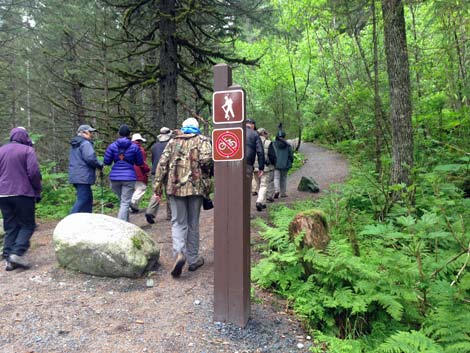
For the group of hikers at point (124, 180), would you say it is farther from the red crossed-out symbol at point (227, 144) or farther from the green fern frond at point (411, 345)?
the green fern frond at point (411, 345)

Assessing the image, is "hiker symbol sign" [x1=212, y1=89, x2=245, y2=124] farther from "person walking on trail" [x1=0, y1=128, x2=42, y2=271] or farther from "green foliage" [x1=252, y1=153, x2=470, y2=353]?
"person walking on trail" [x1=0, y1=128, x2=42, y2=271]

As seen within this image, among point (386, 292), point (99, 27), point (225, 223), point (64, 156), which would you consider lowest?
point (386, 292)

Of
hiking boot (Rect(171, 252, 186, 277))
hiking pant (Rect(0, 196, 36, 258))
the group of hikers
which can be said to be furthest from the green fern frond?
hiking pant (Rect(0, 196, 36, 258))

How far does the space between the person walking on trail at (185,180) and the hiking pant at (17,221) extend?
2329 mm

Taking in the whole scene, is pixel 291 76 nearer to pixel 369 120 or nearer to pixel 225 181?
pixel 369 120

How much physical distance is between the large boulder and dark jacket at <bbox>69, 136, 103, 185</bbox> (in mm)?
1653

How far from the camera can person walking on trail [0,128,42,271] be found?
5355 millimetres

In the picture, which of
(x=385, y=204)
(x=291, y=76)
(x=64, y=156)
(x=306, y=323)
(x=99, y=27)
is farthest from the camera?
(x=291, y=76)

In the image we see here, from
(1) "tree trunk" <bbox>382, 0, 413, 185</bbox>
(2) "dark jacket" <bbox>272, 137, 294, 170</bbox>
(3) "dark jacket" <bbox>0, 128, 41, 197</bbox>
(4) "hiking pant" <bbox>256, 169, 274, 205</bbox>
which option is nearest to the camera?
(3) "dark jacket" <bbox>0, 128, 41, 197</bbox>

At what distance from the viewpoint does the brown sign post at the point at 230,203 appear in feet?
11.7

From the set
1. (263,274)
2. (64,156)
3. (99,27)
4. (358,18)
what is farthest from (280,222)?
(64,156)

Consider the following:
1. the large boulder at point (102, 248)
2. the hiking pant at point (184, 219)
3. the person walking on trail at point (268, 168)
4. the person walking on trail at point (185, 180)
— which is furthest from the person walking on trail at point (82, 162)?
the person walking on trail at point (268, 168)

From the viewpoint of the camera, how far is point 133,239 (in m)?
5.03

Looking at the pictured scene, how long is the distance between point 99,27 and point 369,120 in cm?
1040
